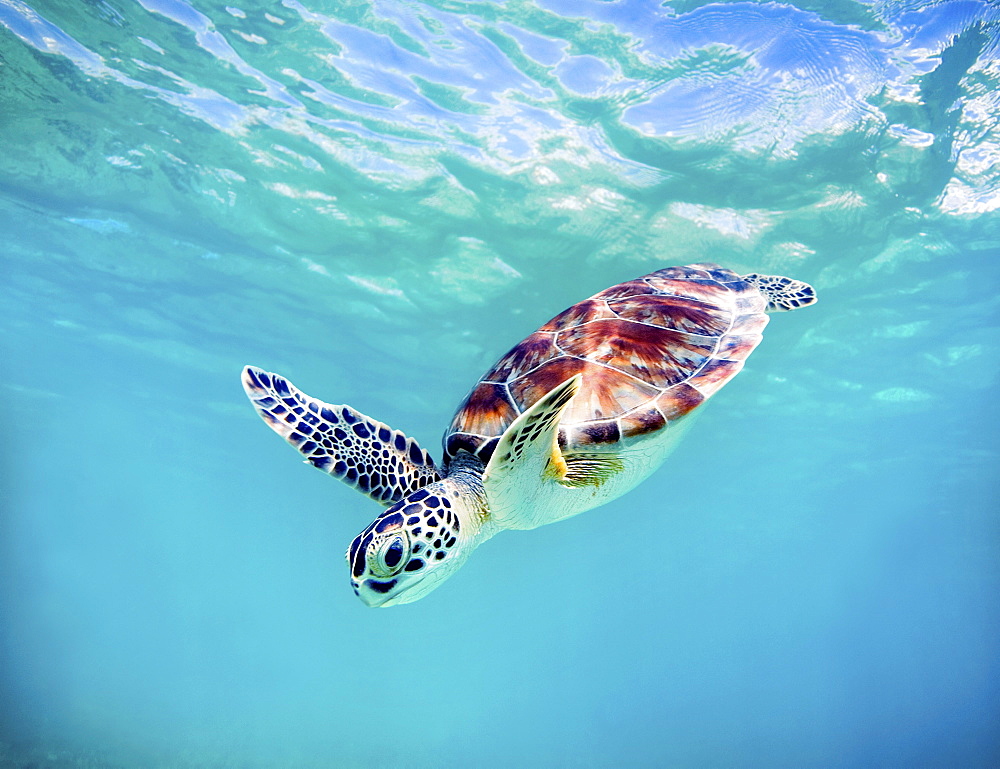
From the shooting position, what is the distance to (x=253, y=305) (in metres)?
15.1

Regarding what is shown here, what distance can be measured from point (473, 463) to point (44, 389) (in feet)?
99.2

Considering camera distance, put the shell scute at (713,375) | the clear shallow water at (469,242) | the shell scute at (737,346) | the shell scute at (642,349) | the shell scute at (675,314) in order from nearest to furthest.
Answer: the shell scute at (713,375) → the shell scute at (642,349) → the shell scute at (737,346) → the shell scute at (675,314) → the clear shallow water at (469,242)

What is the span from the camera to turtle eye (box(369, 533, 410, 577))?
218 cm

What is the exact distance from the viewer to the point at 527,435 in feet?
7.34

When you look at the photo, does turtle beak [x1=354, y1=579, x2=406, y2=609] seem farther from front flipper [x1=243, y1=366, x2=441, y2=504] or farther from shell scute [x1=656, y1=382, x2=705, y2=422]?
shell scute [x1=656, y1=382, x2=705, y2=422]

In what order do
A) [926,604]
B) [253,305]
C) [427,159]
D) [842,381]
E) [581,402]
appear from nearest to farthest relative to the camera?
[581,402] → [427,159] → [253,305] → [842,381] → [926,604]

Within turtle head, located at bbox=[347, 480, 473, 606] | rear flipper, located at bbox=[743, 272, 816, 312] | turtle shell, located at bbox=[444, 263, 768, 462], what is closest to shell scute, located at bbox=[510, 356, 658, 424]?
turtle shell, located at bbox=[444, 263, 768, 462]

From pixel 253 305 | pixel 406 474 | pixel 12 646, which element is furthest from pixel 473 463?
pixel 12 646

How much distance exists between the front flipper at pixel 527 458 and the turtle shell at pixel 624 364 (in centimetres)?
37

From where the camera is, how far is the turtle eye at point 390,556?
218 cm

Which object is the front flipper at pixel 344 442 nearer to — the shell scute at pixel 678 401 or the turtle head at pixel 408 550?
the turtle head at pixel 408 550

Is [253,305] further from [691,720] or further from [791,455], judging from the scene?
[691,720]

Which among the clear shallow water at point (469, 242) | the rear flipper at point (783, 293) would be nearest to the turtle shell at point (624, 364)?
the rear flipper at point (783, 293)

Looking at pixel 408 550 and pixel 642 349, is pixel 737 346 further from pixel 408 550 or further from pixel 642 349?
pixel 408 550
